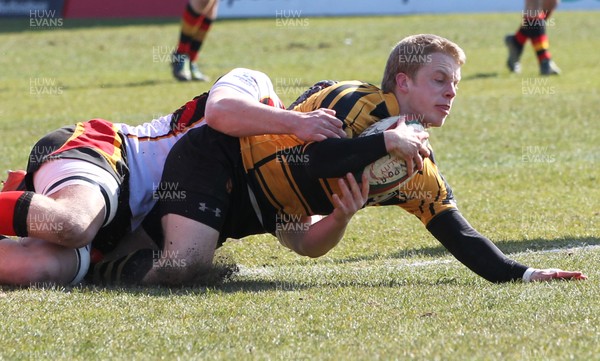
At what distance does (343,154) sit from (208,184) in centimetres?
73

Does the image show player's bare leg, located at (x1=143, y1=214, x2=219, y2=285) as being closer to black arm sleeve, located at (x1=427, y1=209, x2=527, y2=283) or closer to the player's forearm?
the player's forearm

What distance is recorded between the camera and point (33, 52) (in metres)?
16.6

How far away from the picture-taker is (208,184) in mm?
5055

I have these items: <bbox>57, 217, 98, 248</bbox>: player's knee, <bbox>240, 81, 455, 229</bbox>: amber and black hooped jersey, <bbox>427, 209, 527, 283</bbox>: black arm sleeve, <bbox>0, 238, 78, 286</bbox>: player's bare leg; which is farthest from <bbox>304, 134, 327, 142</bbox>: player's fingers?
<bbox>0, 238, 78, 286</bbox>: player's bare leg

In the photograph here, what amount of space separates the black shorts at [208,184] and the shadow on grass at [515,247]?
2.99 ft

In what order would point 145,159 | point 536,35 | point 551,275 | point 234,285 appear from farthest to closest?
point 536,35
point 145,159
point 234,285
point 551,275

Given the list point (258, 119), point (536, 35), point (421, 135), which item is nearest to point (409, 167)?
point (421, 135)

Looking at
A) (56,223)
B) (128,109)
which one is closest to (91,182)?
(56,223)

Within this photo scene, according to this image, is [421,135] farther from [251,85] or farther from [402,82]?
[251,85]

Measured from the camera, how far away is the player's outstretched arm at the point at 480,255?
189 inches

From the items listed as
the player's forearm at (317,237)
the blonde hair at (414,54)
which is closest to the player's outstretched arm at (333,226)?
the player's forearm at (317,237)

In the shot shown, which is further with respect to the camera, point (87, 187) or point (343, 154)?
point (87, 187)

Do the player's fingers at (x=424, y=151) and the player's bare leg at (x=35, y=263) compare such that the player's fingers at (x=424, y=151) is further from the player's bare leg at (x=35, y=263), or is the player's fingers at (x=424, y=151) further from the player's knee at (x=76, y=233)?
the player's bare leg at (x=35, y=263)

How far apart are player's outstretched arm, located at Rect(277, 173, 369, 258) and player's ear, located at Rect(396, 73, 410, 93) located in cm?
51
